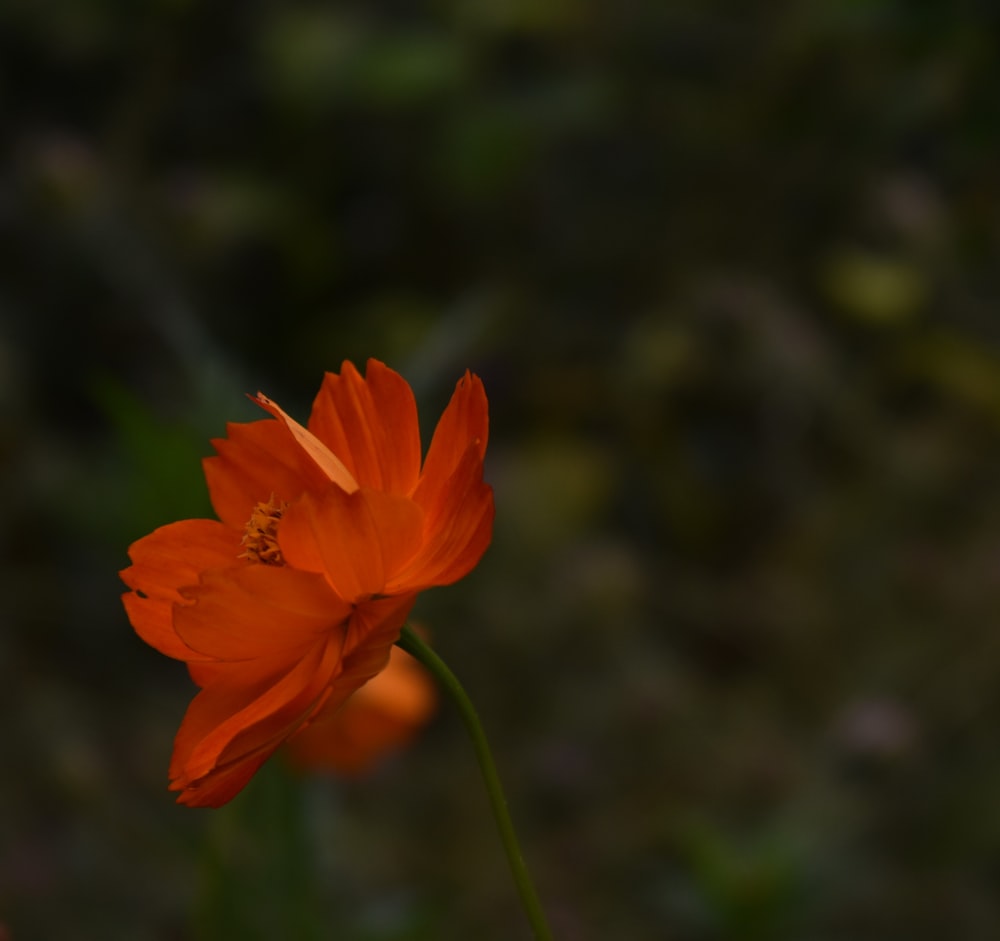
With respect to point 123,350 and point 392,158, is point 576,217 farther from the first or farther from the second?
point 123,350

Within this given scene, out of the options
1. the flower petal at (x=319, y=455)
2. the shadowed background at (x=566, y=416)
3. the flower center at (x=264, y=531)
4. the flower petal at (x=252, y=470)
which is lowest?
the shadowed background at (x=566, y=416)

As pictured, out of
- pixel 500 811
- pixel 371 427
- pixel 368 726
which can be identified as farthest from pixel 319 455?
pixel 368 726

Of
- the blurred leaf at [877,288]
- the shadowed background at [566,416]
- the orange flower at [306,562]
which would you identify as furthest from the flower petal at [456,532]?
the blurred leaf at [877,288]

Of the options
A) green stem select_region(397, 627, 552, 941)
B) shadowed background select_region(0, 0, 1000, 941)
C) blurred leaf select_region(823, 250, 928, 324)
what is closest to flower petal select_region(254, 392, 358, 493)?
green stem select_region(397, 627, 552, 941)

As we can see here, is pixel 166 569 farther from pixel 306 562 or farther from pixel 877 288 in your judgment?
pixel 877 288

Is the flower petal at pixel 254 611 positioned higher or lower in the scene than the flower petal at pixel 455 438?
lower

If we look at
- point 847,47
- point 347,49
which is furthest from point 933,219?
point 347,49

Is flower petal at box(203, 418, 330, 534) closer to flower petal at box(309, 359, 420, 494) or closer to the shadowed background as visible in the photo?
flower petal at box(309, 359, 420, 494)

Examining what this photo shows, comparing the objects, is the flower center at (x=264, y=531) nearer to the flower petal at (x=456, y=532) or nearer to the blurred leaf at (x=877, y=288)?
the flower petal at (x=456, y=532)
